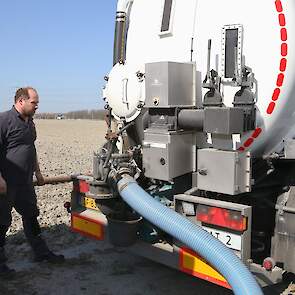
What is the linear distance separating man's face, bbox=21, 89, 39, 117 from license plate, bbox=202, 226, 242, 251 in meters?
2.21

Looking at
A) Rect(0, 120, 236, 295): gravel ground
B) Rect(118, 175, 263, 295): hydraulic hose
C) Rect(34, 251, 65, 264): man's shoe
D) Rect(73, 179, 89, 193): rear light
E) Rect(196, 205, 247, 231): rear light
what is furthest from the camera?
Rect(34, 251, 65, 264): man's shoe

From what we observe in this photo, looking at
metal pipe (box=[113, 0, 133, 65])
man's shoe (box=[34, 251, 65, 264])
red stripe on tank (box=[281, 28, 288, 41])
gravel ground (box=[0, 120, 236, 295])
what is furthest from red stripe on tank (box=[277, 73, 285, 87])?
man's shoe (box=[34, 251, 65, 264])

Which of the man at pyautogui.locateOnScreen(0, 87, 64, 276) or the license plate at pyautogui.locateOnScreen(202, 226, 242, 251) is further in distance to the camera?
the man at pyautogui.locateOnScreen(0, 87, 64, 276)

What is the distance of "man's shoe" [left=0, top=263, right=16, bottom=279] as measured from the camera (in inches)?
182

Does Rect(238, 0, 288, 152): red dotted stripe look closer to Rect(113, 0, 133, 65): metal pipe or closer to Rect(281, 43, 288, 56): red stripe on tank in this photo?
Rect(281, 43, 288, 56): red stripe on tank

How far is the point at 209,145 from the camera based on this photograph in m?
3.79

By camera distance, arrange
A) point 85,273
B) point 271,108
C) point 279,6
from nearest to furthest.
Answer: point 279,6
point 271,108
point 85,273

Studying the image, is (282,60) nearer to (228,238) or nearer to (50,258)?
(228,238)

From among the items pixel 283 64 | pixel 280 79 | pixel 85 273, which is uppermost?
pixel 283 64

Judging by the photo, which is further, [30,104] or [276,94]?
[30,104]

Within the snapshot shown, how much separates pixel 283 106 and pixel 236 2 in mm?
818

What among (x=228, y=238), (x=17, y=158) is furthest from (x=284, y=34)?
(x=17, y=158)

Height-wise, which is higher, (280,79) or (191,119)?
(280,79)

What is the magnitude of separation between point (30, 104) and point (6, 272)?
1.60 meters
